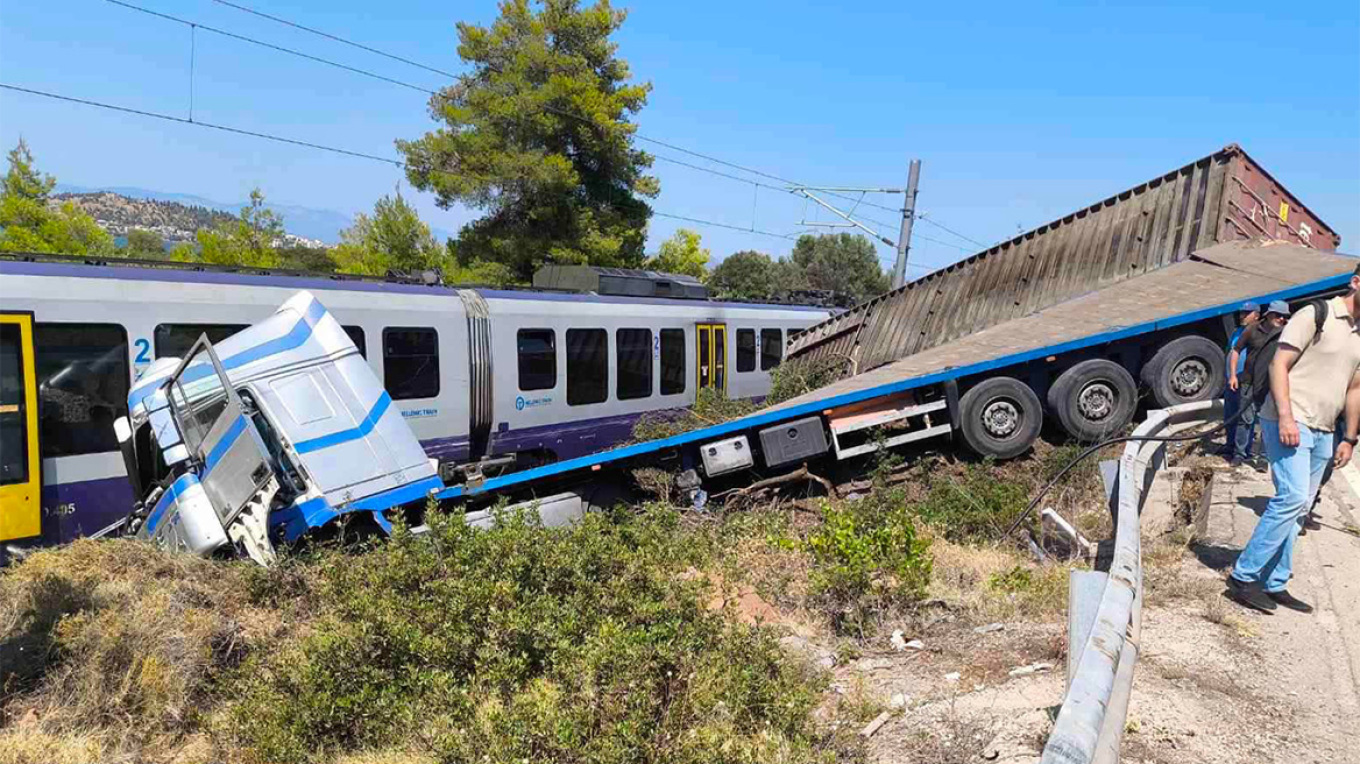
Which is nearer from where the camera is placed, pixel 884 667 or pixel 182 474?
pixel 884 667

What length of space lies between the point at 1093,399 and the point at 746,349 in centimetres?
743

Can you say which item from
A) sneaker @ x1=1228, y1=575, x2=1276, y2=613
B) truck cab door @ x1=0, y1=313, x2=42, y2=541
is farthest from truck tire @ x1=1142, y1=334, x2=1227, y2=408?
truck cab door @ x1=0, y1=313, x2=42, y2=541

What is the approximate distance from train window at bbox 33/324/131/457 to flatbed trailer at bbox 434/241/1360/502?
3402mm

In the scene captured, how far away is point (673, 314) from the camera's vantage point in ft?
45.2

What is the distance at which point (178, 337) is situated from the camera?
27.4ft

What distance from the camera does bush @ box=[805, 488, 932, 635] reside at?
4879 millimetres

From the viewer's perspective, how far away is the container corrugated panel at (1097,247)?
10.1 metres

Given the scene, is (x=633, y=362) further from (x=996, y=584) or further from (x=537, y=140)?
(x=537, y=140)

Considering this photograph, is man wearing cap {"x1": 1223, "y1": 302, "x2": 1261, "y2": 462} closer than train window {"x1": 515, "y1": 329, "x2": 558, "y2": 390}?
Yes

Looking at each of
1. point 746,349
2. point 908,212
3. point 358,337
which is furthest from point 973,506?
point 908,212

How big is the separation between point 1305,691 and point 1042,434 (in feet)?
18.7

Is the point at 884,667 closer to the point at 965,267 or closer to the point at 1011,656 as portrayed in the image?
the point at 1011,656

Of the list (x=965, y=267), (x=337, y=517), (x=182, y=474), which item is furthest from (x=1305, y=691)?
(x=965, y=267)

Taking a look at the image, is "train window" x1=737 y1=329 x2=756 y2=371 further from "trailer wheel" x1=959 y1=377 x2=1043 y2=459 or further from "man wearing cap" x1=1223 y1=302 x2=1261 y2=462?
"man wearing cap" x1=1223 y1=302 x2=1261 y2=462
